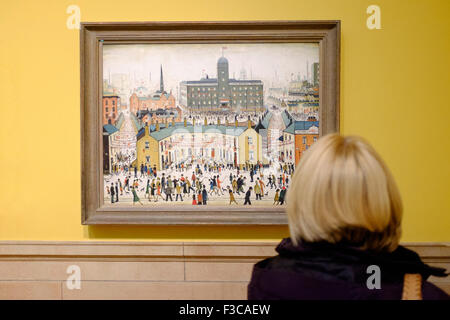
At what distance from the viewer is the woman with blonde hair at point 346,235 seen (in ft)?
3.04

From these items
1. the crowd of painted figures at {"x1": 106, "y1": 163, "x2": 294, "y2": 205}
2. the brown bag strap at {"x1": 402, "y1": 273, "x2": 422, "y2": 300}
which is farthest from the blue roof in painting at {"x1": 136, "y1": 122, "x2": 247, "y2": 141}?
the brown bag strap at {"x1": 402, "y1": 273, "x2": 422, "y2": 300}

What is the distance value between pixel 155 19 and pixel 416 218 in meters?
1.62

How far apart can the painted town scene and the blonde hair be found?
1043 millimetres

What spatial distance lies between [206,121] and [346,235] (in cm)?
119

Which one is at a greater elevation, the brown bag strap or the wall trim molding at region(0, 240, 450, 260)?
the brown bag strap

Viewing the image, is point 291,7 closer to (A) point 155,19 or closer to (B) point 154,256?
(A) point 155,19

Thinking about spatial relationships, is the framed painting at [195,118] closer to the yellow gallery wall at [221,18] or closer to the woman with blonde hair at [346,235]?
the yellow gallery wall at [221,18]

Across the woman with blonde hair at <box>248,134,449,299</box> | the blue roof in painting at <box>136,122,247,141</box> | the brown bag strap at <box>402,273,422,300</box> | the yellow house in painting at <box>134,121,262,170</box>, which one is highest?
the blue roof in painting at <box>136,122,247,141</box>

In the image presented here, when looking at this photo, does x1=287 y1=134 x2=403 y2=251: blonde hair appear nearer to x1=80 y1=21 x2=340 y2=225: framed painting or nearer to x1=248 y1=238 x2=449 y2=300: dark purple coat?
A: x1=248 y1=238 x2=449 y2=300: dark purple coat

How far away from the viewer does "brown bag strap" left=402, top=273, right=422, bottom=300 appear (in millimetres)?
907

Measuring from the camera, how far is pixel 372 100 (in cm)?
203

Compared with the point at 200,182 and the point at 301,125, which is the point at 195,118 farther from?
the point at 301,125

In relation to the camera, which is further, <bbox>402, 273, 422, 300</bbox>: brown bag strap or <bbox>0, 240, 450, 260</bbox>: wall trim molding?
<bbox>0, 240, 450, 260</bbox>: wall trim molding

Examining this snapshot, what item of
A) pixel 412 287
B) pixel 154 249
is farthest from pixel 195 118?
pixel 412 287
